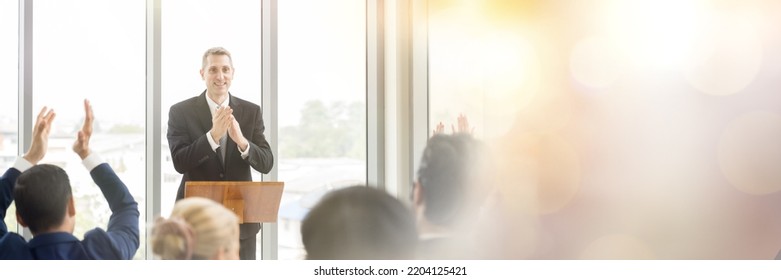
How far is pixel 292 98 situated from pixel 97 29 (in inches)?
33.1

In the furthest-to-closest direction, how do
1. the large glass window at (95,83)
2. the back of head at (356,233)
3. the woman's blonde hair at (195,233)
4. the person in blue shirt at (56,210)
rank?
1. the large glass window at (95,83)
2. the person in blue shirt at (56,210)
3. the back of head at (356,233)
4. the woman's blonde hair at (195,233)

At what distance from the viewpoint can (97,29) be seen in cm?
361

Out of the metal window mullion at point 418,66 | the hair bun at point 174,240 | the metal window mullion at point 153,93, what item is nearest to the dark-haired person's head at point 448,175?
the metal window mullion at point 418,66

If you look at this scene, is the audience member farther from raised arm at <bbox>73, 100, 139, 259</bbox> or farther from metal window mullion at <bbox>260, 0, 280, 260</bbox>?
raised arm at <bbox>73, 100, 139, 259</bbox>

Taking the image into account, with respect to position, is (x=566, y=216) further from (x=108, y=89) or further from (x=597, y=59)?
(x=108, y=89)

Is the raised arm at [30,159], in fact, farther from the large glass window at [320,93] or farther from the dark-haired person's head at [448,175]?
the dark-haired person's head at [448,175]

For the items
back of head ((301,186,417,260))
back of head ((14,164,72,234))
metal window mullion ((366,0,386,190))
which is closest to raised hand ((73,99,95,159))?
back of head ((14,164,72,234))

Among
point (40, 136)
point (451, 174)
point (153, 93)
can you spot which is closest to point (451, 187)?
point (451, 174)

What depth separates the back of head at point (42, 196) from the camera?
323cm

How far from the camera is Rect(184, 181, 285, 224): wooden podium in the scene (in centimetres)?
342

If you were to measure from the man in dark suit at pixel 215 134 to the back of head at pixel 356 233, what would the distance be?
0.46 metres

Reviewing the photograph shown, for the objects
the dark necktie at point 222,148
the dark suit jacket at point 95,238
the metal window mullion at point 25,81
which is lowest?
the dark suit jacket at point 95,238

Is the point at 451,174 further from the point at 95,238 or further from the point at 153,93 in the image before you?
the point at 95,238
